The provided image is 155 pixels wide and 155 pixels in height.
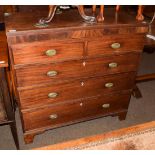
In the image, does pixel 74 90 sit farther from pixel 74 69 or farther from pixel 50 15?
pixel 50 15

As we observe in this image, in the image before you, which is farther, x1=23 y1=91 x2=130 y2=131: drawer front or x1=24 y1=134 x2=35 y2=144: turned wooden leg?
x1=24 y1=134 x2=35 y2=144: turned wooden leg

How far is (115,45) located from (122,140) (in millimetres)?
867

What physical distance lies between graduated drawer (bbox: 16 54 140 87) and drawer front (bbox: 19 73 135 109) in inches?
2.8

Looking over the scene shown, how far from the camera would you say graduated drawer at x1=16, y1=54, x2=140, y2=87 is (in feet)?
5.51

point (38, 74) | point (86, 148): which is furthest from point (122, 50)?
point (86, 148)

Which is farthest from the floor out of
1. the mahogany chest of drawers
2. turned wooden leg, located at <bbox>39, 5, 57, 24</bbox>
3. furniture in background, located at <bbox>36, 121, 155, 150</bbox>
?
turned wooden leg, located at <bbox>39, 5, 57, 24</bbox>

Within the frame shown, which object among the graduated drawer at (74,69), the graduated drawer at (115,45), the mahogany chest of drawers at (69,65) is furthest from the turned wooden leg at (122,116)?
the graduated drawer at (115,45)

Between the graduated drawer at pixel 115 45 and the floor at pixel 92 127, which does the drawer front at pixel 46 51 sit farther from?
the floor at pixel 92 127

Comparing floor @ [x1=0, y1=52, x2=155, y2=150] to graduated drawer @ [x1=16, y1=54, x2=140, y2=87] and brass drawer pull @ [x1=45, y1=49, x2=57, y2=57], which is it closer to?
graduated drawer @ [x1=16, y1=54, x2=140, y2=87]

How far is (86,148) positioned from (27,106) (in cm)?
64

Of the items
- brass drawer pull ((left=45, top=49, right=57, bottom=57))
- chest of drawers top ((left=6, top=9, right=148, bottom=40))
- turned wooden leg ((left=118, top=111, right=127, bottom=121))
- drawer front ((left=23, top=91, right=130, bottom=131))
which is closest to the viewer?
chest of drawers top ((left=6, top=9, right=148, bottom=40))

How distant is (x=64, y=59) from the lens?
1.70 metres

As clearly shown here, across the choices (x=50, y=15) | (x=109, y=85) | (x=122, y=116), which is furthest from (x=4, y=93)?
(x=122, y=116)
